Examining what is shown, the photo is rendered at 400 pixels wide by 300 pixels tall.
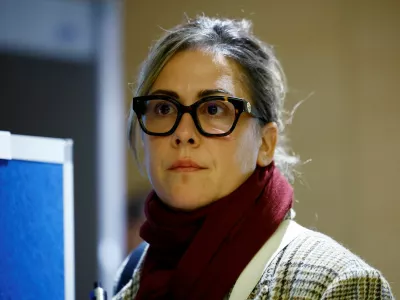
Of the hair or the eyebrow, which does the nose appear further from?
the hair

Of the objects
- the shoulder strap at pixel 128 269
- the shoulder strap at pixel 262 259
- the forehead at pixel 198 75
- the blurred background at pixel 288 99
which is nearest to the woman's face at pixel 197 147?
the forehead at pixel 198 75

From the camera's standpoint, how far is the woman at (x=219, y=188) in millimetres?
1570

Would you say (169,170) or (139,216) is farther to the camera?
(139,216)

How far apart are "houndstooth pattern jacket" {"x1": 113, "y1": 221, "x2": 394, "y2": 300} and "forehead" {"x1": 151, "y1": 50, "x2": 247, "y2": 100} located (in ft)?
1.15

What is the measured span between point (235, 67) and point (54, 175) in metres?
0.45

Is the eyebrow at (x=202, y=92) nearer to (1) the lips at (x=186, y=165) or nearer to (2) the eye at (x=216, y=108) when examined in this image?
(2) the eye at (x=216, y=108)

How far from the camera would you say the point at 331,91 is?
399 centimetres

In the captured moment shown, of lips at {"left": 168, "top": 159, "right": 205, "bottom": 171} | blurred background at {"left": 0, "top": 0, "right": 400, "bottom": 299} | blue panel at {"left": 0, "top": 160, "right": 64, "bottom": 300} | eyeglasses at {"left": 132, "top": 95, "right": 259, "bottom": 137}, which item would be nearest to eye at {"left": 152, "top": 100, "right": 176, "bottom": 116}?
eyeglasses at {"left": 132, "top": 95, "right": 259, "bottom": 137}

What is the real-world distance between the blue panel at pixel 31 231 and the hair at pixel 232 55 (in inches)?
10.8

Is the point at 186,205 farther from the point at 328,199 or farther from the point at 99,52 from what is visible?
the point at 328,199

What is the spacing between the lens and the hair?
1.74 metres

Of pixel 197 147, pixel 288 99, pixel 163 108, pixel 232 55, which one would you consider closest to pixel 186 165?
pixel 197 147

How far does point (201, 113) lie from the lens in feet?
5.40

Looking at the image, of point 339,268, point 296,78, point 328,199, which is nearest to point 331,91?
point 296,78
